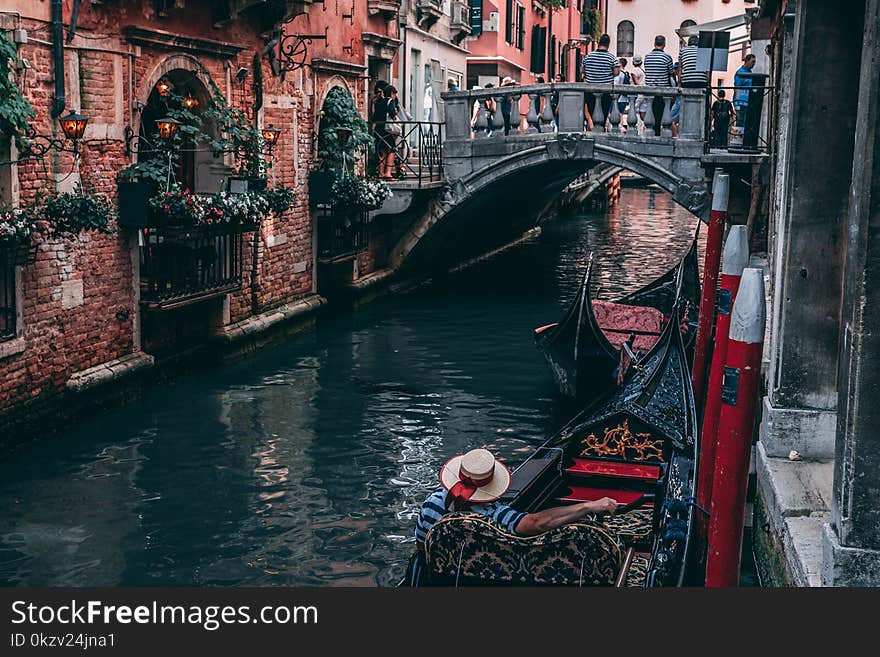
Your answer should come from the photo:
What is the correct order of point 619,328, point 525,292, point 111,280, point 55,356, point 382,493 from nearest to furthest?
1. point 382,493
2. point 55,356
3. point 111,280
4. point 619,328
5. point 525,292

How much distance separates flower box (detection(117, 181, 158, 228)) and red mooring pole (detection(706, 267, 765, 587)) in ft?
15.9

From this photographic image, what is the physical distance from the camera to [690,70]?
12.0 metres

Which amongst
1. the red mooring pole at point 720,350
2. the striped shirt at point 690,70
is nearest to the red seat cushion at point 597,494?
the red mooring pole at point 720,350

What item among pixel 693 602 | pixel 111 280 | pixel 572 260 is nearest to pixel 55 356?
pixel 111 280

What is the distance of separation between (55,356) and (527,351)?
441cm

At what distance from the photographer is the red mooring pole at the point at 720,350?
5.09 meters

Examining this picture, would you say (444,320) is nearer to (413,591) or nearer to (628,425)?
(628,425)

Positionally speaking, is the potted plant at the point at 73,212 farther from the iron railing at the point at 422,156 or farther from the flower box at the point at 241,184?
the iron railing at the point at 422,156

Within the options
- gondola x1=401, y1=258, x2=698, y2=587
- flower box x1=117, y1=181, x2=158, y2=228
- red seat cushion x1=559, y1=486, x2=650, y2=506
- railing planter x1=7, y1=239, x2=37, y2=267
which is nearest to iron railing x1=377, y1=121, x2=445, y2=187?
flower box x1=117, y1=181, x2=158, y2=228

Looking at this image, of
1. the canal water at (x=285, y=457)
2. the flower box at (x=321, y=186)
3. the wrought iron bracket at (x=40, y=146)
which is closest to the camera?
the canal water at (x=285, y=457)

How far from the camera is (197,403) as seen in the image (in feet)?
27.1

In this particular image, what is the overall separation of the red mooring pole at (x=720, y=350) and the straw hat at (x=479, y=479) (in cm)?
136

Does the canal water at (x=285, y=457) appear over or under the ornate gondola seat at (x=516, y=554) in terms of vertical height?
under

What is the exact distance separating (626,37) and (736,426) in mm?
31748
